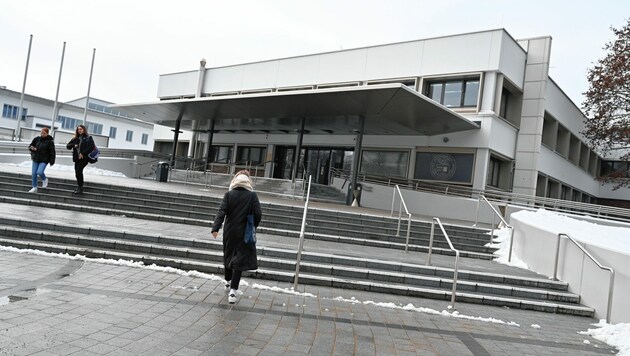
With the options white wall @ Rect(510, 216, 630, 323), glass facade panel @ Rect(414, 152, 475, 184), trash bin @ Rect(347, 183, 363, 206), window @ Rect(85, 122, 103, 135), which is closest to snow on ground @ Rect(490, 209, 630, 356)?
white wall @ Rect(510, 216, 630, 323)

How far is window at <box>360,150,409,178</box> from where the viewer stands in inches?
922

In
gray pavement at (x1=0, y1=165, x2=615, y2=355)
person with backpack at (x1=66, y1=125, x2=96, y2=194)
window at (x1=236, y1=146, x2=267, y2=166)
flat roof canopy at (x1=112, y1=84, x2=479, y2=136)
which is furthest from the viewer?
window at (x1=236, y1=146, x2=267, y2=166)

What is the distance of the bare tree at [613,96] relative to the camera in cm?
2100

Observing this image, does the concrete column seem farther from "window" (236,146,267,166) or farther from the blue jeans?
the blue jeans

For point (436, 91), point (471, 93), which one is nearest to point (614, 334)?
point (471, 93)

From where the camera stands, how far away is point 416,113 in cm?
1773

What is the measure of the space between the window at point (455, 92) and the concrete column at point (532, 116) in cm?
366

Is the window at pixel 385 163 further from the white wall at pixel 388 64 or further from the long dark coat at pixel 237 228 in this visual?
the long dark coat at pixel 237 228

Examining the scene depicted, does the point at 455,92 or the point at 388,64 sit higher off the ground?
the point at 388,64

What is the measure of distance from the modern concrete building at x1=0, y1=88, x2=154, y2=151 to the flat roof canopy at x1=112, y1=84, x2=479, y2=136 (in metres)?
16.4

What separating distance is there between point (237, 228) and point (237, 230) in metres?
0.03

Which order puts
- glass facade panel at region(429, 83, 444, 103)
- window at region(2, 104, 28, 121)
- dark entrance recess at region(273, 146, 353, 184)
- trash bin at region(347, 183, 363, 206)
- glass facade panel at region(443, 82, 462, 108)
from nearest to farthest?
trash bin at region(347, 183, 363, 206) < glass facade panel at region(443, 82, 462, 108) < glass facade panel at region(429, 83, 444, 103) < dark entrance recess at region(273, 146, 353, 184) < window at region(2, 104, 28, 121)

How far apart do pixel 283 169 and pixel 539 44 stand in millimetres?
16693

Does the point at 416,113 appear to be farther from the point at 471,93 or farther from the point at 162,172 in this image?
the point at 162,172
